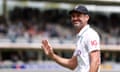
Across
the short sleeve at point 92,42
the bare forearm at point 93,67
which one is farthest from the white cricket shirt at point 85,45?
the bare forearm at point 93,67

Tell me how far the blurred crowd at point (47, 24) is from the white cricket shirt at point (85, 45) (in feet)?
Answer: 59.9

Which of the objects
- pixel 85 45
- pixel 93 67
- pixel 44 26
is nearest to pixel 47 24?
pixel 44 26

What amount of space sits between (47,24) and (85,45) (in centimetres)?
2030

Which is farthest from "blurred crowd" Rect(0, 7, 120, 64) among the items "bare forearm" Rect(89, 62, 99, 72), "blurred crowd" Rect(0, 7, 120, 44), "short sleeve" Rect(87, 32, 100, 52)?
"bare forearm" Rect(89, 62, 99, 72)

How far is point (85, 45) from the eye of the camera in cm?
380

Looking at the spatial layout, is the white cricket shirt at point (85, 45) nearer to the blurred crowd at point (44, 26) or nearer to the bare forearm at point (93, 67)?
the bare forearm at point (93, 67)

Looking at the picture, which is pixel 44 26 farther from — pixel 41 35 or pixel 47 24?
pixel 41 35

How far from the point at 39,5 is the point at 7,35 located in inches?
164

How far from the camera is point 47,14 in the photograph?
25203 mm

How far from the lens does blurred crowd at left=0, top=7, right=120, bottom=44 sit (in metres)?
22.7

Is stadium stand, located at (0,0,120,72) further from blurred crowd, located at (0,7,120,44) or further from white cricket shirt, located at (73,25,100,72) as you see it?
white cricket shirt, located at (73,25,100,72)

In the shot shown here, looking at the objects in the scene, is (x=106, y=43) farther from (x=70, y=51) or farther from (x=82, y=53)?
(x=82, y=53)

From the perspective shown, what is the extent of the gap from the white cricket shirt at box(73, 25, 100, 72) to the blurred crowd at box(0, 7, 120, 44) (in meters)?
18.3

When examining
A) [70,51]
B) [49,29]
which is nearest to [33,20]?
[49,29]
